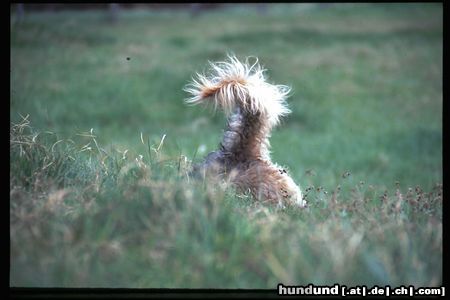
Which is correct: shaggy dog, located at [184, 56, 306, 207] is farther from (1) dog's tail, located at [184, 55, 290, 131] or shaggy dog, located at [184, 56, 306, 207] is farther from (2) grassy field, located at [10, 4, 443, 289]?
(2) grassy field, located at [10, 4, 443, 289]

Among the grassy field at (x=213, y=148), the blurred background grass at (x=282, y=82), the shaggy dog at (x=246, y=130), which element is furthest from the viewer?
the blurred background grass at (x=282, y=82)

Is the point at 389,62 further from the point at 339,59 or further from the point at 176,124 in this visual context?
the point at 176,124

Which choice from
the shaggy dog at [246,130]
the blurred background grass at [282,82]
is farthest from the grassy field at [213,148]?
the shaggy dog at [246,130]

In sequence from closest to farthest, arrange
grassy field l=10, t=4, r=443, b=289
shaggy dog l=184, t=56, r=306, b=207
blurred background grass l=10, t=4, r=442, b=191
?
grassy field l=10, t=4, r=443, b=289
shaggy dog l=184, t=56, r=306, b=207
blurred background grass l=10, t=4, r=442, b=191

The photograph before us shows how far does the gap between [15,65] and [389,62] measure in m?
11.9


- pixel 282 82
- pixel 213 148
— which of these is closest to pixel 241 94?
pixel 213 148

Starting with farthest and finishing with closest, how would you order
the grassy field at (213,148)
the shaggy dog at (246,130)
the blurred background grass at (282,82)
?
the blurred background grass at (282,82) < the shaggy dog at (246,130) < the grassy field at (213,148)

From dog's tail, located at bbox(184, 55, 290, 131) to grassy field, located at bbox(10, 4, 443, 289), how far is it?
1.94ft

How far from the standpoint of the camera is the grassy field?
314 cm

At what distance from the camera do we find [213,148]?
11.4 metres

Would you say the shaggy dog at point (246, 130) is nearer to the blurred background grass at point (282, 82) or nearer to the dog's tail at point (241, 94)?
the dog's tail at point (241, 94)

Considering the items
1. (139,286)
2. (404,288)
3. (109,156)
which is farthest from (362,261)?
(109,156)

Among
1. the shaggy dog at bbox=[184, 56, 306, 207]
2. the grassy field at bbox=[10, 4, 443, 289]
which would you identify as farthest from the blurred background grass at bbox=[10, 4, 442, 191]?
the shaggy dog at bbox=[184, 56, 306, 207]

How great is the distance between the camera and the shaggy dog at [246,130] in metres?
4.86
